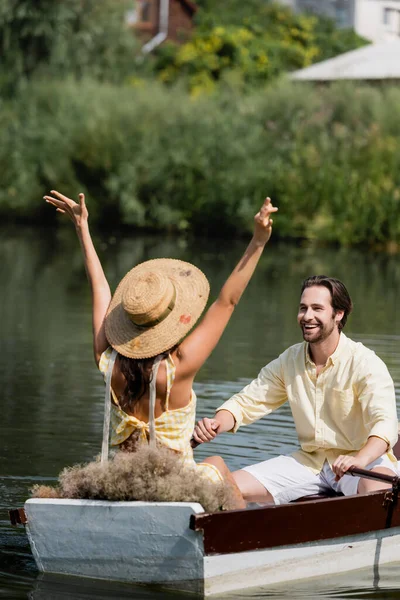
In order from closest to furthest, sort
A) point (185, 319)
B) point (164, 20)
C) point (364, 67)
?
1. point (185, 319)
2. point (364, 67)
3. point (164, 20)

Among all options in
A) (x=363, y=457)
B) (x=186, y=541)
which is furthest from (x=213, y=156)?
(x=186, y=541)

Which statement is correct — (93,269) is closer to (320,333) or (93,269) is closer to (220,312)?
(220,312)

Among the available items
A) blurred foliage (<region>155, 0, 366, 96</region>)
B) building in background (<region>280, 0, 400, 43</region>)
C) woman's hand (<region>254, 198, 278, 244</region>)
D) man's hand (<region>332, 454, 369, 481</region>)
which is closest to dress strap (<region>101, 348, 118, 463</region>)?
woman's hand (<region>254, 198, 278, 244</region>)

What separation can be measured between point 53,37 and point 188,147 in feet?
15.6

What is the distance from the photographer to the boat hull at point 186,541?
17.7 ft

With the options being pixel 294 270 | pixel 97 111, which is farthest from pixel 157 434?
pixel 97 111

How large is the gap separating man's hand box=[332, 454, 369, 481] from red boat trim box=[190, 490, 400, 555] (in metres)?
0.13

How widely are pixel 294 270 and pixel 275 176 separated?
307 inches

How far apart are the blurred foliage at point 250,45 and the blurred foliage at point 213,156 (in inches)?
345

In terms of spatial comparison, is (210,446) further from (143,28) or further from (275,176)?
(143,28)

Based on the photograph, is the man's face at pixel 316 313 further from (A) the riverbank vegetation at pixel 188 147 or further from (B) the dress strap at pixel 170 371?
(A) the riverbank vegetation at pixel 188 147

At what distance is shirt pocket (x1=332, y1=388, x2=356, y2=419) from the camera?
6.21 meters

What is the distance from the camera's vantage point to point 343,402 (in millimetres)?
6215

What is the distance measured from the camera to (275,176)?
29.8m
